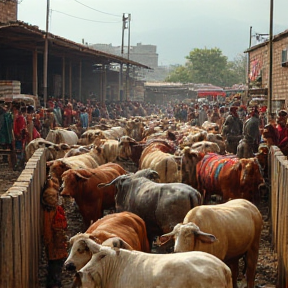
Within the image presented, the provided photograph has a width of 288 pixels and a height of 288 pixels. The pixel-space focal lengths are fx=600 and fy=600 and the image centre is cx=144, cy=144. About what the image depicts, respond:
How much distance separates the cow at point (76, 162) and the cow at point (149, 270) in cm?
572

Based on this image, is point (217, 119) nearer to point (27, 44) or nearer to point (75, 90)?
point (27, 44)

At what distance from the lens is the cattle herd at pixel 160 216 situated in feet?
18.0

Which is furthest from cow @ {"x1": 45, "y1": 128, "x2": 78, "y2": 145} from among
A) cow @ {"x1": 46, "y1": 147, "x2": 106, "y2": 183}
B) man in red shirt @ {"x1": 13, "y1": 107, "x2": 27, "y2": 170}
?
cow @ {"x1": 46, "y1": 147, "x2": 106, "y2": 183}

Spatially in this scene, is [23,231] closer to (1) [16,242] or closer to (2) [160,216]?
(1) [16,242]

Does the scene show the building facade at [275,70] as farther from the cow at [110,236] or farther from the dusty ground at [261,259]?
the cow at [110,236]

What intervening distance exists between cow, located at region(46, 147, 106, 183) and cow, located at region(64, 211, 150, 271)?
148 inches

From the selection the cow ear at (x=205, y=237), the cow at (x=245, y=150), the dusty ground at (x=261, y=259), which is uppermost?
the cow at (x=245, y=150)

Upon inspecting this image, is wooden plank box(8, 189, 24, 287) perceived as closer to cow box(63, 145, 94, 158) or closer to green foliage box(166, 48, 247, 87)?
cow box(63, 145, 94, 158)

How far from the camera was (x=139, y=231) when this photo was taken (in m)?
7.76

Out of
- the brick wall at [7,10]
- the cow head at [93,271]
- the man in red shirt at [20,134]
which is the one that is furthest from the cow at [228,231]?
the brick wall at [7,10]

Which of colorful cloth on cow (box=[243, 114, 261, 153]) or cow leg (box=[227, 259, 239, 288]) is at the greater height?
colorful cloth on cow (box=[243, 114, 261, 153])

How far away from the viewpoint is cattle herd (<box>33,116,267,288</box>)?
5492mm

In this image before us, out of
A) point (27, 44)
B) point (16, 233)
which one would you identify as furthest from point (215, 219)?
point (27, 44)

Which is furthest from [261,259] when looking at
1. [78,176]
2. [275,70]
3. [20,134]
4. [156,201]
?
[275,70]
